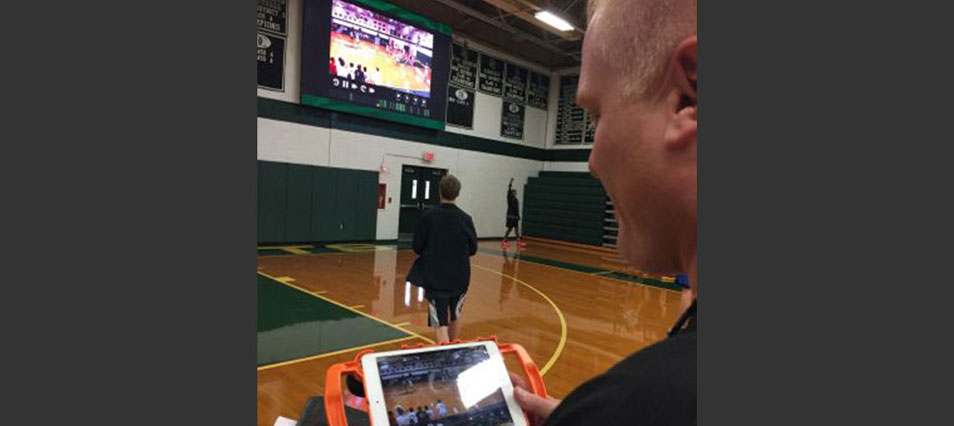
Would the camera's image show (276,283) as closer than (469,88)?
Yes

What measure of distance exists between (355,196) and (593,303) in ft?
19.6

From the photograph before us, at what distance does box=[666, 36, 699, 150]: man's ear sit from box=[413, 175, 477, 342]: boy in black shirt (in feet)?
11.6

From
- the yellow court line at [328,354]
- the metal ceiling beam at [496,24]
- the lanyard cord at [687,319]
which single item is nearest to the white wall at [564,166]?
the metal ceiling beam at [496,24]

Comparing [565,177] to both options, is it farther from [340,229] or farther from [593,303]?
[593,303]

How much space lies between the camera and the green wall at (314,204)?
9.55 metres

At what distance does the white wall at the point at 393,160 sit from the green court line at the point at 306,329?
448cm

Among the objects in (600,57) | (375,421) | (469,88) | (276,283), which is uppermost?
(469,88)

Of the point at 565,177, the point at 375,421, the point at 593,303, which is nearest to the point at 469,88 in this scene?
the point at 565,177

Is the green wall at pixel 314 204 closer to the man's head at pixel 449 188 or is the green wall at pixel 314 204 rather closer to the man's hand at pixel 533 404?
the man's head at pixel 449 188

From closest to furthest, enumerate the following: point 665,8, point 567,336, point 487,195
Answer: point 665,8, point 567,336, point 487,195

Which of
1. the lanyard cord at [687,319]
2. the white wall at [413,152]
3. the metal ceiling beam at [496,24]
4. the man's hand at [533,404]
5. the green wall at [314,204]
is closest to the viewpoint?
the lanyard cord at [687,319]

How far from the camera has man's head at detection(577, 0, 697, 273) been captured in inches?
18.5

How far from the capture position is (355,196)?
1079 cm

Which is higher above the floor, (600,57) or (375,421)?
(600,57)
